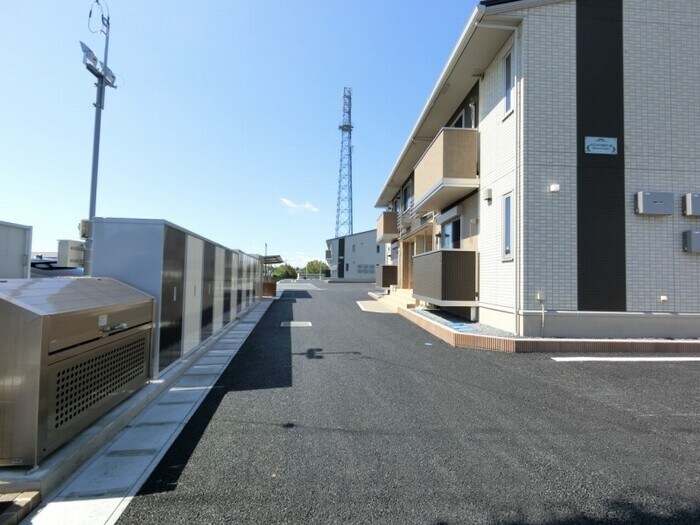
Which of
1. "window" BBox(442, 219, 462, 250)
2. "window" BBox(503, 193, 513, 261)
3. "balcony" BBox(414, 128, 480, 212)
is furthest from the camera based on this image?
"window" BBox(442, 219, 462, 250)

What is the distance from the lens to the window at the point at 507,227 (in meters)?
8.36

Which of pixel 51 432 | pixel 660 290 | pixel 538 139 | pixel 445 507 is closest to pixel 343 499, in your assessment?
pixel 445 507

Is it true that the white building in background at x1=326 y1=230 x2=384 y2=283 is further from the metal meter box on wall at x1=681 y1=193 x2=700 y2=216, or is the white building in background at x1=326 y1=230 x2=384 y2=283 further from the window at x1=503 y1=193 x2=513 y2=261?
the metal meter box on wall at x1=681 y1=193 x2=700 y2=216

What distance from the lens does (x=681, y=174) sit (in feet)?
27.1

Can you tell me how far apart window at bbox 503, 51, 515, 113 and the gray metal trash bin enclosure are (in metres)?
8.51

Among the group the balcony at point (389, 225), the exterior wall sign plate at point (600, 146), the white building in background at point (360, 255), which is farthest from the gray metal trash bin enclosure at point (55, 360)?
the white building in background at point (360, 255)

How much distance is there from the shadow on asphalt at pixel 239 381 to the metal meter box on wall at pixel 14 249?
3.70 meters

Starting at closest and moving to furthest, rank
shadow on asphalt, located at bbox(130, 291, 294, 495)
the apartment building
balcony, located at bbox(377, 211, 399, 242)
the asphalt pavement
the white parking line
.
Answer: the asphalt pavement < shadow on asphalt, located at bbox(130, 291, 294, 495) < the white parking line < the apartment building < balcony, located at bbox(377, 211, 399, 242)

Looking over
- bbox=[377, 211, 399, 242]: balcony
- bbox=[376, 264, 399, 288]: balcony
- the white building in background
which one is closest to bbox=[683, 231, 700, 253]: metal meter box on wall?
bbox=[377, 211, 399, 242]: balcony

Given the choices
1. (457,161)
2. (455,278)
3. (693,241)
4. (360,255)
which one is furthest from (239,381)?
(360,255)

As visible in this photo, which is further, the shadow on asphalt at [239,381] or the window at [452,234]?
the window at [452,234]

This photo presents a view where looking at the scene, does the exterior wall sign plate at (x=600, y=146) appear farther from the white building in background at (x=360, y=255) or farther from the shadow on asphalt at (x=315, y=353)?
the white building in background at (x=360, y=255)

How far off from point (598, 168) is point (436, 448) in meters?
7.35

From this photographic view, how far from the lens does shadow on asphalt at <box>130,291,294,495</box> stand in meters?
2.96
